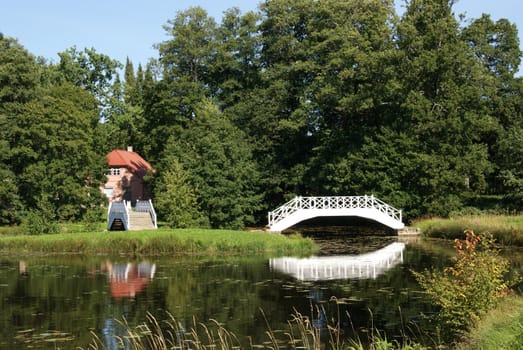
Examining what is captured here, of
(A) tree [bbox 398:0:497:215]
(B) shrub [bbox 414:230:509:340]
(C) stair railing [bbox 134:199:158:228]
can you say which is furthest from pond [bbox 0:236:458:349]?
(A) tree [bbox 398:0:497:215]

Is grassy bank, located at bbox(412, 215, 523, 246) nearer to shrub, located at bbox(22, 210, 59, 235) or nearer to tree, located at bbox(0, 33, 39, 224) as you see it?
shrub, located at bbox(22, 210, 59, 235)

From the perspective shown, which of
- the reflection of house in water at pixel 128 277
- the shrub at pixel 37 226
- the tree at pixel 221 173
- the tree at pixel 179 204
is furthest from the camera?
the tree at pixel 221 173

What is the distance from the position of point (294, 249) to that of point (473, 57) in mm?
23889

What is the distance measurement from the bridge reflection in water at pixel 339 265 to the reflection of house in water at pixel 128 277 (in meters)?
5.01

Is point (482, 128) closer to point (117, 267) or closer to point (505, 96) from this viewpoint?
point (505, 96)

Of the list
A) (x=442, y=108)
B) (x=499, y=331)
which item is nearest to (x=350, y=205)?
(x=442, y=108)

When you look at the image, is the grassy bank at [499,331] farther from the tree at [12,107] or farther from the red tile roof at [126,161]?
the red tile roof at [126,161]

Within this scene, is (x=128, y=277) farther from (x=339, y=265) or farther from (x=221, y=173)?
(x=221, y=173)

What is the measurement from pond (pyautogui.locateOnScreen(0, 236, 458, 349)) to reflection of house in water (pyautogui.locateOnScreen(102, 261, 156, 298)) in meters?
0.04

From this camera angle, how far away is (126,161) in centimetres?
6331

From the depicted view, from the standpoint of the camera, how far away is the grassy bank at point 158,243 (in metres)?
29.5

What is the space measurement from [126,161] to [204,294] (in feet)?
152

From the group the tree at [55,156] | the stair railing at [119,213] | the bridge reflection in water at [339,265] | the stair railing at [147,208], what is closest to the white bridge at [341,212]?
the stair railing at [147,208]

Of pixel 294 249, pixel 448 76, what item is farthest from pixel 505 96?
pixel 294 249
